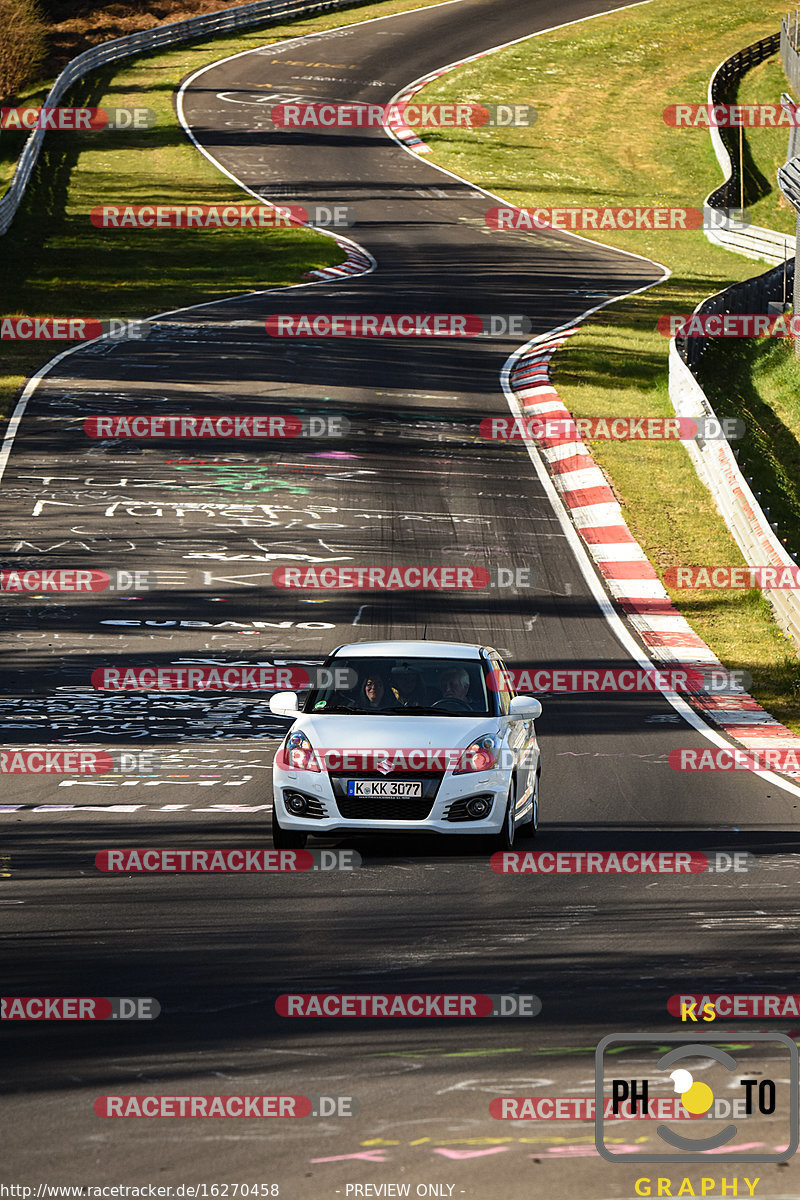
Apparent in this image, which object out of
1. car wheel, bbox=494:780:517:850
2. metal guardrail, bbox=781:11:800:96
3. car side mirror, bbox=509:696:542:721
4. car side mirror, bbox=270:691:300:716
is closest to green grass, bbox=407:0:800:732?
metal guardrail, bbox=781:11:800:96

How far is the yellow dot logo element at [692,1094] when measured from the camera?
6355 mm

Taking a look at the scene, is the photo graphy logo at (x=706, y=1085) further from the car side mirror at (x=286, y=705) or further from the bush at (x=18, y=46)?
the bush at (x=18, y=46)

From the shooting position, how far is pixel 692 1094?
6434mm

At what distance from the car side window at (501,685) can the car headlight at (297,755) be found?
151 cm

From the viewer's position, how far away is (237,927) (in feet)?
29.7

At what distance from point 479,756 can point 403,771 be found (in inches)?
21.1

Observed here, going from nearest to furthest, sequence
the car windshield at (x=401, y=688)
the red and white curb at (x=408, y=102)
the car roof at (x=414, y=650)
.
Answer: the car windshield at (x=401, y=688), the car roof at (x=414, y=650), the red and white curb at (x=408, y=102)

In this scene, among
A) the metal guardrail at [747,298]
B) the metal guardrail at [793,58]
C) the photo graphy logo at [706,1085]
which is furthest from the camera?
the metal guardrail at [793,58]

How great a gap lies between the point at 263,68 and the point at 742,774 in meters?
60.2

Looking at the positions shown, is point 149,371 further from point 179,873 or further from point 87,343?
point 179,873

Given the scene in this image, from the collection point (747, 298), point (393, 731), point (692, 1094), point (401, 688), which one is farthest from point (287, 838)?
point (747, 298)

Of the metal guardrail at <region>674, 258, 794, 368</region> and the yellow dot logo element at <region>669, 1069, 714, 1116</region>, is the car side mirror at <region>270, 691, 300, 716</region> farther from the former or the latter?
the metal guardrail at <region>674, 258, 794, 368</region>

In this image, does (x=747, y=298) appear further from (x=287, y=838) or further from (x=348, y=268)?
(x=287, y=838)

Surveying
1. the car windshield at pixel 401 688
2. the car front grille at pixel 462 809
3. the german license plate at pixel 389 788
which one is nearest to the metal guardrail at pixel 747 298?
the car windshield at pixel 401 688
